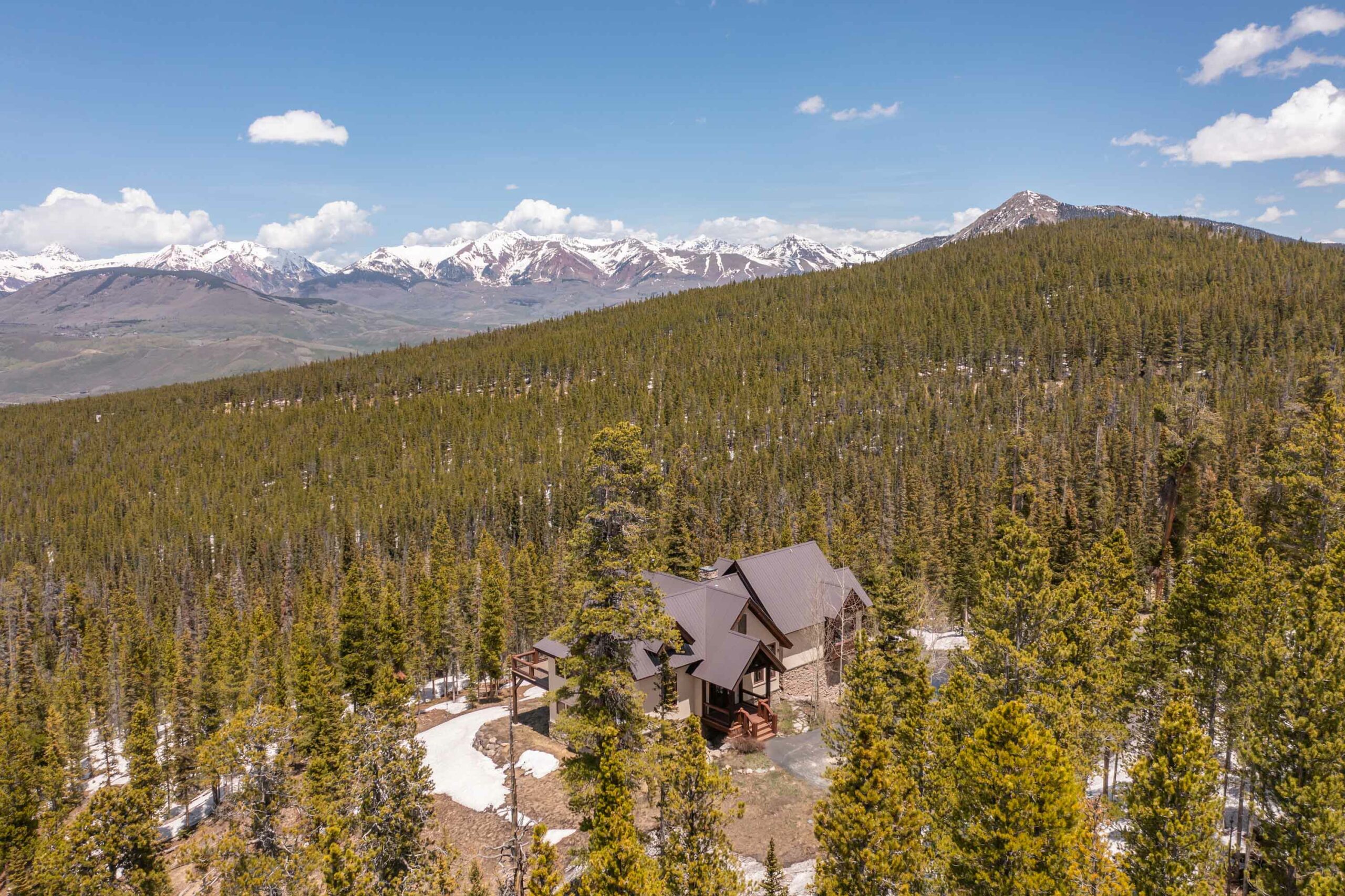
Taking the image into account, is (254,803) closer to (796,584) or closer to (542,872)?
(542,872)

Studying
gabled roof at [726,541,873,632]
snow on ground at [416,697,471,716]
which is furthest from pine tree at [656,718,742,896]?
snow on ground at [416,697,471,716]

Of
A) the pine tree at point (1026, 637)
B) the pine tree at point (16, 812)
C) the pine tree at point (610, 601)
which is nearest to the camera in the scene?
the pine tree at point (610, 601)

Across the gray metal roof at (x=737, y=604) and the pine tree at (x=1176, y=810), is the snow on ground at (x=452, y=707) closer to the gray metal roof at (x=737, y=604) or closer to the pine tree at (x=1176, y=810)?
the gray metal roof at (x=737, y=604)

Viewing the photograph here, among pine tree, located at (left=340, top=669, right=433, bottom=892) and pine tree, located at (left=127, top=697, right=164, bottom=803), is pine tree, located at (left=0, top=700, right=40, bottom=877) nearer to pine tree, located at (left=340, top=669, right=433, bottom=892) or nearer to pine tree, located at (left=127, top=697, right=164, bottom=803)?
pine tree, located at (left=127, top=697, right=164, bottom=803)

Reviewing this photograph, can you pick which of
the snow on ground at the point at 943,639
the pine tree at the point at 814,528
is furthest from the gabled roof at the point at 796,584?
the pine tree at the point at 814,528

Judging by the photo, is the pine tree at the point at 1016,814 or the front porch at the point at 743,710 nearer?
the pine tree at the point at 1016,814

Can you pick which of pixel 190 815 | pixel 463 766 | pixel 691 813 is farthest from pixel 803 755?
pixel 190 815

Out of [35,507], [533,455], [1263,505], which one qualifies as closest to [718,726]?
[1263,505]

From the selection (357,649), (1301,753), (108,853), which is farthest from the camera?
(357,649)
